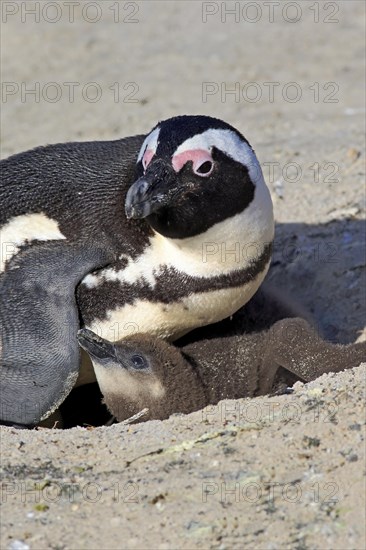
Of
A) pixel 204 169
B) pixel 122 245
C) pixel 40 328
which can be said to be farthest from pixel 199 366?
pixel 204 169

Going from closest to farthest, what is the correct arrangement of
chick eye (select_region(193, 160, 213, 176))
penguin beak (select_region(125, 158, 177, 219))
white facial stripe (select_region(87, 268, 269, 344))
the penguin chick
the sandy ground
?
the sandy ground < penguin beak (select_region(125, 158, 177, 219)) < chick eye (select_region(193, 160, 213, 176)) < the penguin chick < white facial stripe (select_region(87, 268, 269, 344))

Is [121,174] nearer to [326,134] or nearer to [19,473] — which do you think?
[19,473]

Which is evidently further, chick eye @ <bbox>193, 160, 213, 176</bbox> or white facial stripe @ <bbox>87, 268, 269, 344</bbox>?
white facial stripe @ <bbox>87, 268, 269, 344</bbox>

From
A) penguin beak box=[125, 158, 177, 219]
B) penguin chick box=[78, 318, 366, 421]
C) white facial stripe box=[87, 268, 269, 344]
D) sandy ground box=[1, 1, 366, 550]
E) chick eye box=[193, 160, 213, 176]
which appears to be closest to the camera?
sandy ground box=[1, 1, 366, 550]

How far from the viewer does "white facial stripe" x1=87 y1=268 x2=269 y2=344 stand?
4.48 meters

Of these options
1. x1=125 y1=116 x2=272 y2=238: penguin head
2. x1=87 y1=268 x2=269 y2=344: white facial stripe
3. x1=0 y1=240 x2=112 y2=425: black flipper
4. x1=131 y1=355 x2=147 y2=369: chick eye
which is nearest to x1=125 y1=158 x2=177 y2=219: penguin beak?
x1=125 y1=116 x2=272 y2=238: penguin head

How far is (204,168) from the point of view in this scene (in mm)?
4234

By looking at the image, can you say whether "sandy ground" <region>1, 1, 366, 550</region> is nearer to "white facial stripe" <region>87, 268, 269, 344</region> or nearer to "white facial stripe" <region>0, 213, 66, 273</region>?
"white facial stripe" <region>87, 268, 269, 344</region>

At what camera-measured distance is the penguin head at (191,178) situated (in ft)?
13.6

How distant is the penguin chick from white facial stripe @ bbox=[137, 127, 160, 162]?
759 mm

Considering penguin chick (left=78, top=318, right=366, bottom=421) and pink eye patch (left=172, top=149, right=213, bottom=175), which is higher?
pink eye patch (left=172, top=149, right=213, bottom=175)

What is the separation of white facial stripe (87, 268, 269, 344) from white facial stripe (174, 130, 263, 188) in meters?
0.48

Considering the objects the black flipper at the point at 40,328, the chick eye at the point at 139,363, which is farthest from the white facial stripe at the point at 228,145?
the chick eye at the point at 139,363

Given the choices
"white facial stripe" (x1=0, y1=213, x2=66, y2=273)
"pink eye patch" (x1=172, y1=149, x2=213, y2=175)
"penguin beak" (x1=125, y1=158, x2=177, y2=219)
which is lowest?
"white facial stripe" (x1=0, y1=213, x2=66, y2=273)
